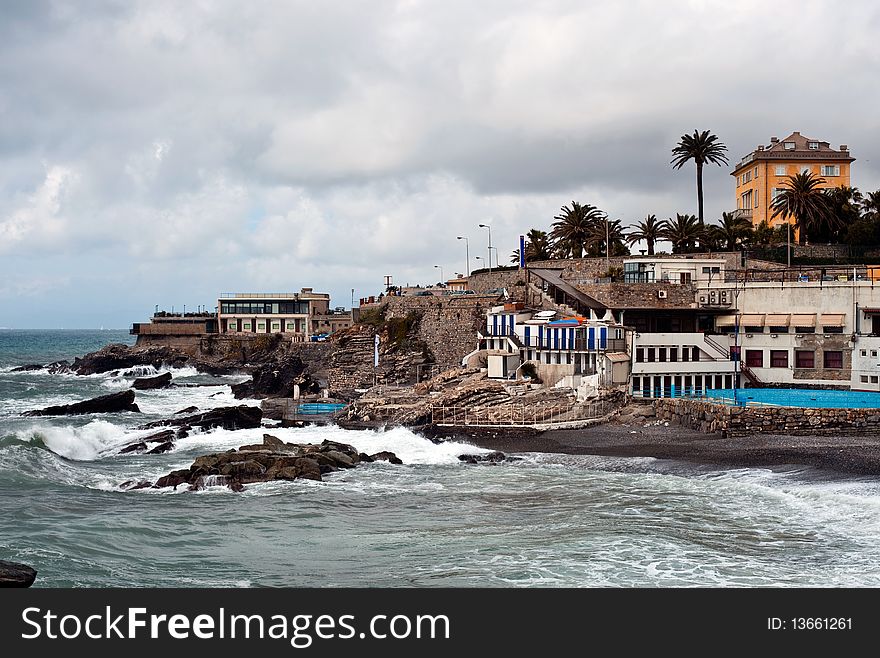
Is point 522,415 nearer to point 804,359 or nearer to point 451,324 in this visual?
point 804,359

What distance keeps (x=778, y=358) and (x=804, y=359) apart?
141cm

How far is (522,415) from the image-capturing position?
162 ft

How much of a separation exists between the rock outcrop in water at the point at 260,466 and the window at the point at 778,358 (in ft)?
82.4

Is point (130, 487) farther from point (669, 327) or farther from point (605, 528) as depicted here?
point (669, 327)

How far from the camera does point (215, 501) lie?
34.2 meters

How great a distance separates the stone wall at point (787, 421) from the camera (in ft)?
144

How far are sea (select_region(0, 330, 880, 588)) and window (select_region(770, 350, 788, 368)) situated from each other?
18836mm

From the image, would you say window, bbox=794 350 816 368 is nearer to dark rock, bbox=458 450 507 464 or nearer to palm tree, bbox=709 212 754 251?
palm tree, bbox=709 212 754 251

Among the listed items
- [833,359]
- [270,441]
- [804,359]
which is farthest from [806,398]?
[270,441]

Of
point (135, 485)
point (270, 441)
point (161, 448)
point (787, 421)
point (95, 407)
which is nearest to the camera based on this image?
point (135, 485)

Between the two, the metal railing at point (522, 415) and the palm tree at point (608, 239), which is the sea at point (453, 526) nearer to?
the metal railing at point (522, 415)
